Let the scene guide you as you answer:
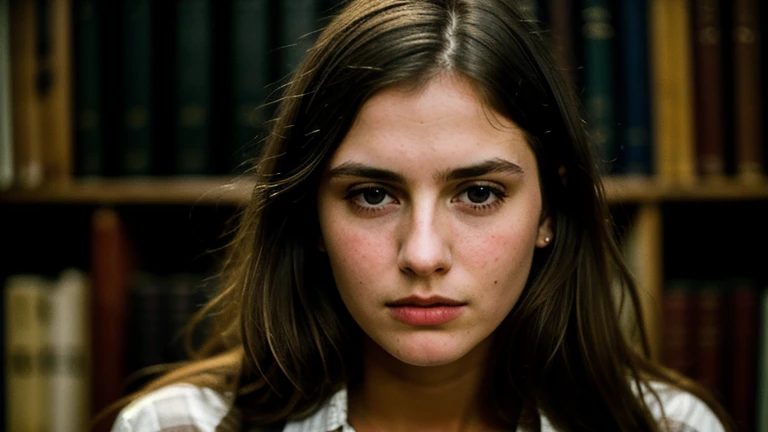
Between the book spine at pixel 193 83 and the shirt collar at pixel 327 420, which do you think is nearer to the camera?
the shirt collar at pixel 327 420

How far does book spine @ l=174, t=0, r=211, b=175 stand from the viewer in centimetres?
142

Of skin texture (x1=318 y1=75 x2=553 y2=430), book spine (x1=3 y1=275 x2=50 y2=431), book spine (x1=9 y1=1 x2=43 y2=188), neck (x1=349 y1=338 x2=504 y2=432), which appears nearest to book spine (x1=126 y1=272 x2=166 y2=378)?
book spine (x1=3 y1=275 x2=50 y2=431)

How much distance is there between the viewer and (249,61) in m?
1.41

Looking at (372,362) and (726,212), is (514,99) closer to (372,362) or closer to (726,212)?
(372,362)

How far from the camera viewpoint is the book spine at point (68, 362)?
55.9 inches

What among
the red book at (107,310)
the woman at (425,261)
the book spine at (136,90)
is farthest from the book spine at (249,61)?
the woman at (425,261)

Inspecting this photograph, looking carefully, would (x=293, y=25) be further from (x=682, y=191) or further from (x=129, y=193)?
(x=682, y=191)

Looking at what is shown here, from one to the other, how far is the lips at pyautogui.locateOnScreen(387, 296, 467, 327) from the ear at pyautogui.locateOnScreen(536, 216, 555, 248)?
0.59 feet

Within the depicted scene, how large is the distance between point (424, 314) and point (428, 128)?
0.19 m

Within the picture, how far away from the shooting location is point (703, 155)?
1.42 meters

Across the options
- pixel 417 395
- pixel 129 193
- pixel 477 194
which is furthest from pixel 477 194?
pixel 129 193

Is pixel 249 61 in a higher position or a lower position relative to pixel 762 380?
higher

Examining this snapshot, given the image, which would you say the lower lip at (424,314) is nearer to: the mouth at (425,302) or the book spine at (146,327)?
the mouth at (425,302)

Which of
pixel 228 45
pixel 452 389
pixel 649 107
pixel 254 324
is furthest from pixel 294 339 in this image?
pixel 649 107
